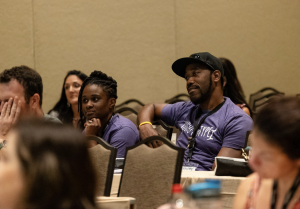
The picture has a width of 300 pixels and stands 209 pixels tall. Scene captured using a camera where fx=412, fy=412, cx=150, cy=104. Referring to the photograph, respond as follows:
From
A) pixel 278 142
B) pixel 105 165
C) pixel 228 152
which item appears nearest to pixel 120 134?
pixel 105 165

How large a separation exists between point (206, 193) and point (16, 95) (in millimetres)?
2460

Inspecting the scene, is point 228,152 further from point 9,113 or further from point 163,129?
point 9,113

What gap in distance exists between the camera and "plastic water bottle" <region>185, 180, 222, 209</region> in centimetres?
97

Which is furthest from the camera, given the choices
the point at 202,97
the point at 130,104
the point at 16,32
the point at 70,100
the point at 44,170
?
the point at 16,32

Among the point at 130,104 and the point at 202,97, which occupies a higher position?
the point at 202,97

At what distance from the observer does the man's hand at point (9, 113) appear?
3.09 metres

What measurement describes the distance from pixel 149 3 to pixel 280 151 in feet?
17.3

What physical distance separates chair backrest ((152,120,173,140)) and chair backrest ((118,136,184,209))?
0.94 m

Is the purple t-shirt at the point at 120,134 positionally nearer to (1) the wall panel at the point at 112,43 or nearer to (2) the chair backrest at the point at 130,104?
(2) the chair backrest at the point at 130,104

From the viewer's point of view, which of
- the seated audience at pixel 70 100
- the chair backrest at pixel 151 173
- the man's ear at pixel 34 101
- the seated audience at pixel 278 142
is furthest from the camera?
the seated audience at pixel 70 100

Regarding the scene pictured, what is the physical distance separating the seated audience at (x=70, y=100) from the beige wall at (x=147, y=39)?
785 millimetres

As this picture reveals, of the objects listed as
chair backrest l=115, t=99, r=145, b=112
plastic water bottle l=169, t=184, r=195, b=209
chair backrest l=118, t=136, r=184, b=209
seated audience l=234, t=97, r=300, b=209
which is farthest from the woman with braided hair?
plastic water bottle l=169, t=184, r=195, b=209

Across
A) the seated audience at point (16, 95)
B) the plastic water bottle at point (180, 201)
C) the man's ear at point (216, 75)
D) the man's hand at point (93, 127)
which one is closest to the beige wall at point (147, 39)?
the man's ear at point (216, 75)

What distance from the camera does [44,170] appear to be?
3.08ft
